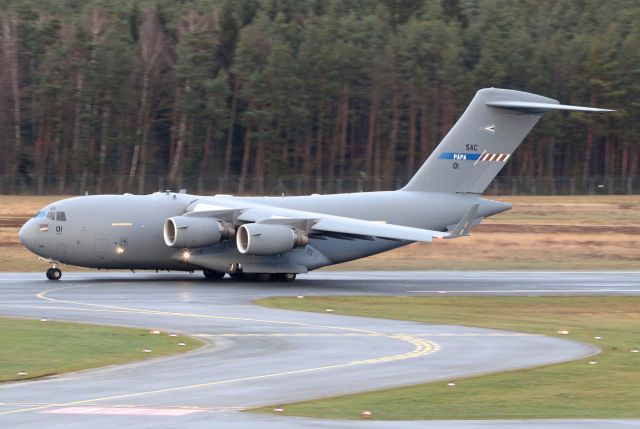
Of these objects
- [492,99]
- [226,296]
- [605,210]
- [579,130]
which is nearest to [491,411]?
[226,296]

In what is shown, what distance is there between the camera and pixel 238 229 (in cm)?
3356

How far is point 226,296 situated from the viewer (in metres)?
29.5

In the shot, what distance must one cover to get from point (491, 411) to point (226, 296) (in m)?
16.0

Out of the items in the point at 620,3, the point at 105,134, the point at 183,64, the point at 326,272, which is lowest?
the point at 326,272

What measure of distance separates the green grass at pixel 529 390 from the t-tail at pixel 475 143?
1151cm

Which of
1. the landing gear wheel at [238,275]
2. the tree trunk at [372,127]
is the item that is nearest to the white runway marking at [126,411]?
the landing gear wheel at [238,275]

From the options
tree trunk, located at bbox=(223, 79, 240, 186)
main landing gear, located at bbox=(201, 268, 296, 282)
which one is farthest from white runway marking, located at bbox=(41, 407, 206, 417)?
tree trunk, located at bbox=(223, 79, 240, 186)

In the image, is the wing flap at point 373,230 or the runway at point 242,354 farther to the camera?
the wing flap at point 373,230

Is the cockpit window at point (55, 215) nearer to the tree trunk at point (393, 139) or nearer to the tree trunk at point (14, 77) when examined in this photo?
the tree trunk at point (14, 77)

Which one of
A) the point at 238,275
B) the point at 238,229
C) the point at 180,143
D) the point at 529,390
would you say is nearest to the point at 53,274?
the point at 238,275

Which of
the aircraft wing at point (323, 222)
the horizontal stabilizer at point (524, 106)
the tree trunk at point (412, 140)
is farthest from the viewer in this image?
the tree trunk at point (412, 140)

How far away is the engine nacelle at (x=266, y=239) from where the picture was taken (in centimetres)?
3288

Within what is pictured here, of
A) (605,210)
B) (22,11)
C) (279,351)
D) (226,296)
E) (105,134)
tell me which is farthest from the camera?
(22,11)

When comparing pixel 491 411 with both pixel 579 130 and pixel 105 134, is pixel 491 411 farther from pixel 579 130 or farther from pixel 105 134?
pixel 579 130
